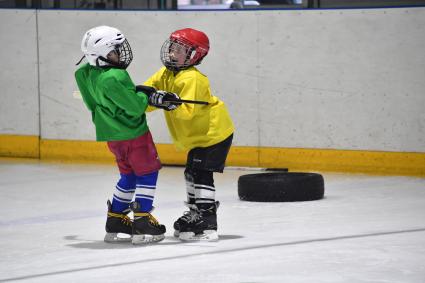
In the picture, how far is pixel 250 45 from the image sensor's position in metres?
9.04

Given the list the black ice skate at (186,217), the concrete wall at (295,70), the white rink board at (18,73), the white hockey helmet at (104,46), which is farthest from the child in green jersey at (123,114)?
Result: the white rink board at (18,73)

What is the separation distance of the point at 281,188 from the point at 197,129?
1588 millimetres

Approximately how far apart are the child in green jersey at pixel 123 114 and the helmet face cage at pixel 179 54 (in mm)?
207

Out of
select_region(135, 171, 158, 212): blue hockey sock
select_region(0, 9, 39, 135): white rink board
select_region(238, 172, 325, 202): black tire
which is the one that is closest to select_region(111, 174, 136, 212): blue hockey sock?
select_region(135, 171, 158, 212): blue hockey sock

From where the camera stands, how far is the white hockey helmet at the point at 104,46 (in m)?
5.67

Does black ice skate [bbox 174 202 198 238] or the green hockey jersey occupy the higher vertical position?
the green hockey jersey

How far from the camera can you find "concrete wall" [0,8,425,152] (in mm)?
8531

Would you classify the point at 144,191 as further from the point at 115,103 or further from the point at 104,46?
the point at 104,46

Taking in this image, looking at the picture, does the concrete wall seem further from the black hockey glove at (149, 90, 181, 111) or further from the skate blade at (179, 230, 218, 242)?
the black hockey glove at (149, 90, 181, 111)

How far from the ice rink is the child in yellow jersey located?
156mm

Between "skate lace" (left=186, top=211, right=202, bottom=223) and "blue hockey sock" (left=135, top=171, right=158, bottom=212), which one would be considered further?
"skate lace" (left=186, top=211, right=202, bottom=223)

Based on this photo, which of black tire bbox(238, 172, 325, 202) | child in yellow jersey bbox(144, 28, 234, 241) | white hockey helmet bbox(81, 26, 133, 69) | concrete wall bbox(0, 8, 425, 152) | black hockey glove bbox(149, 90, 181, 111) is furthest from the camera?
concrete wall bbox(0, 8, 425, 152)

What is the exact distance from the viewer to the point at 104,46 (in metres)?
5.67

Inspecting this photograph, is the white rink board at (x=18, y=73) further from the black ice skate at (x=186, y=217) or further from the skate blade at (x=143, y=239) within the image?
the skate blade at (x=143, y=239)
